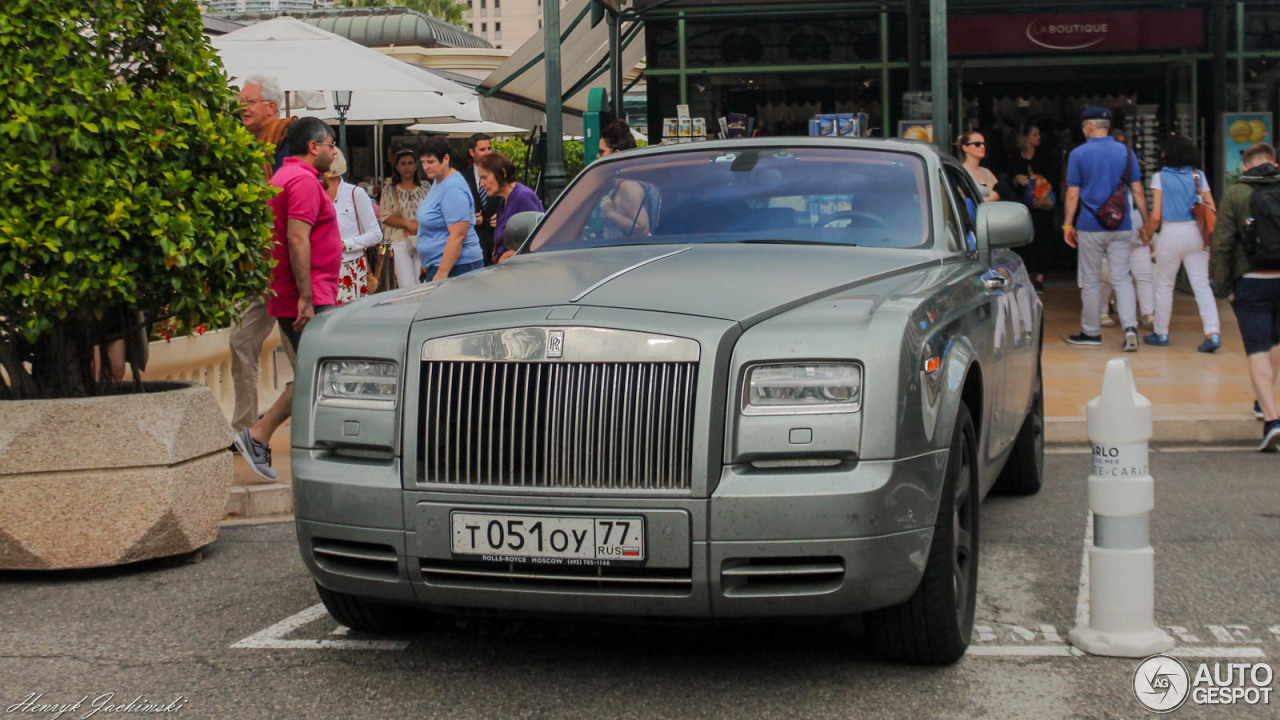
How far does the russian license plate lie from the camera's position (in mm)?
3785

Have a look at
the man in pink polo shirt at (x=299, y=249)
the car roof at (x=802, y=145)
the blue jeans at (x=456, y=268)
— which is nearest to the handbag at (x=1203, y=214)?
the blue jeans at (x=456, y=268)

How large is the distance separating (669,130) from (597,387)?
1289cm

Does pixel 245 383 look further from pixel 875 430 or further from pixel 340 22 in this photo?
pixel 340 22

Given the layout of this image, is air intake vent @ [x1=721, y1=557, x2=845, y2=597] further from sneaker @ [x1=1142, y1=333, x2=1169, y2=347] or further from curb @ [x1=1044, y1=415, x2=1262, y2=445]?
sneaker @ [x1=1142, y1=333, x2=1169, y2=347]

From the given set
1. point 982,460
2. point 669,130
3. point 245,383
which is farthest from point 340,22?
point 982,460

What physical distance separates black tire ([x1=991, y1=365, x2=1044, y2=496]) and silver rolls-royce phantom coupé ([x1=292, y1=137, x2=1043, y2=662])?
8.51ft

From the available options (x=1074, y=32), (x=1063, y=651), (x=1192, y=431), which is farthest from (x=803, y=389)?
(x=1074, y=32)

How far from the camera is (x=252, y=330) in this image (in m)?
7.84

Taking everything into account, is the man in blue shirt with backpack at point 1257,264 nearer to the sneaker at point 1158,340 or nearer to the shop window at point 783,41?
the sneaker at point 1158,340

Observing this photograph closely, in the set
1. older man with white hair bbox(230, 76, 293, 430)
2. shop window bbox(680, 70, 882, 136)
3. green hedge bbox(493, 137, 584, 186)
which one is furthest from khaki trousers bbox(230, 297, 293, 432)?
green hedge bbox(493, 137, 584, 186)

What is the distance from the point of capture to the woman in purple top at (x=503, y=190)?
1002cm

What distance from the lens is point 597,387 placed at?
3.87 metres

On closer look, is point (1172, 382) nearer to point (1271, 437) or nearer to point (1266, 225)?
point (1271, 437)

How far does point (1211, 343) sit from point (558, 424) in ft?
31.0
